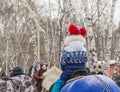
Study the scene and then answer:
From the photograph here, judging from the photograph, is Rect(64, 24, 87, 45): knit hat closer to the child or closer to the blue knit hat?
the child

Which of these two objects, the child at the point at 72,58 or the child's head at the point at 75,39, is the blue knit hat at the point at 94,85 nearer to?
the child at the point at 72,58

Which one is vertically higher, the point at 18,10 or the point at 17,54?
the point at 18,10

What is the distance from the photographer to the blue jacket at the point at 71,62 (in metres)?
3.67

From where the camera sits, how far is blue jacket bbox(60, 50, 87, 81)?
12.0ft

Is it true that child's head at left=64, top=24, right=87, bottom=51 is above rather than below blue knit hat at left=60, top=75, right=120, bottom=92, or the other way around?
above

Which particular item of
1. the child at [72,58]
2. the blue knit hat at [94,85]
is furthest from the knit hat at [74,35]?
the blue knit hat at [94,85]

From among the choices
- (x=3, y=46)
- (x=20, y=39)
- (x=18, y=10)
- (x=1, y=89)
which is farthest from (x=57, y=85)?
(x=3, y=46)

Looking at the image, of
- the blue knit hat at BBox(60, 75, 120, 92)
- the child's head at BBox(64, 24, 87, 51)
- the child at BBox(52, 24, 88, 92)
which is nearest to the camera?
the blue knit hat at BBox(60, 75, 120, 92)

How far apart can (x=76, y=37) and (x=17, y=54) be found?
3745 cm

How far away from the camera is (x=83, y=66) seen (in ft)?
12.4

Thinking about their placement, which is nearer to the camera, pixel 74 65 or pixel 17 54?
pixel 74 65

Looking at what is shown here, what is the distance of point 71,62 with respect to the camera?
3695mm

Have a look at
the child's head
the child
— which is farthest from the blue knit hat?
the child's head

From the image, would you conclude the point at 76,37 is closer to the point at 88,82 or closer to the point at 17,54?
the point at 88,82
